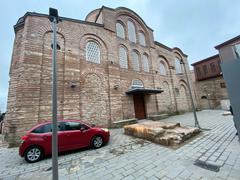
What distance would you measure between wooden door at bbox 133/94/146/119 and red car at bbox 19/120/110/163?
740cm

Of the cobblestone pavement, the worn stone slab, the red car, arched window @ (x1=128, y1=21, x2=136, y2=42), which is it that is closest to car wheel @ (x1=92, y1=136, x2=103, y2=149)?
the red car

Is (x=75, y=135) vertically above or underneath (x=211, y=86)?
underneath

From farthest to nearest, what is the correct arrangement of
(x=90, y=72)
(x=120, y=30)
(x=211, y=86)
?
(x=211, y=86) → (x=120, y=30) → (x=90, y=72)

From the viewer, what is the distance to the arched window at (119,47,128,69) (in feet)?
43.9

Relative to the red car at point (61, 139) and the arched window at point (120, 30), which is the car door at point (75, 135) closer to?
the red car at point (61, 139)

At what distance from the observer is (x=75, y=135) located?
17.7ft

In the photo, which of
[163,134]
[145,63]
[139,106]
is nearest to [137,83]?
[139,106]

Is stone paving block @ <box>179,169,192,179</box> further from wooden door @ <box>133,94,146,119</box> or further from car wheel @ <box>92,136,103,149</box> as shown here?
wooden door @ <box>133,94,146,119</box>

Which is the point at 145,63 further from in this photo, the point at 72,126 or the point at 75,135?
the point at 75,135

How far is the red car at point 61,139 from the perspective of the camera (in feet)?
15.2

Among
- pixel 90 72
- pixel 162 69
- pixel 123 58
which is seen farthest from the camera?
pixel 162 69

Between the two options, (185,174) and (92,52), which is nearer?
(185,174)

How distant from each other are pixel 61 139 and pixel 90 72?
6.60m

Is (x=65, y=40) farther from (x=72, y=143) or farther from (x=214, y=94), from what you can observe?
(x=214, y=94)
